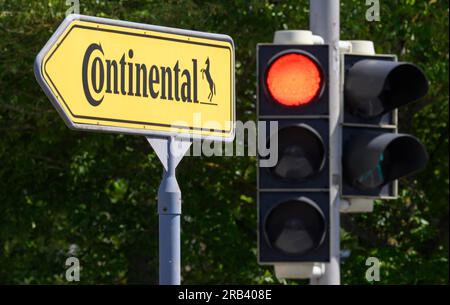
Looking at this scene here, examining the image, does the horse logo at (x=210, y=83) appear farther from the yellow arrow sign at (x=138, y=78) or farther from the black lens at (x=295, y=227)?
the black lens at (x=295, y=227)

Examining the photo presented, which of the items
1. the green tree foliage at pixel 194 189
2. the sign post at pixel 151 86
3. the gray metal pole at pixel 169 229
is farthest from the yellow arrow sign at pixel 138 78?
the green tree foliage at pixel 194 189

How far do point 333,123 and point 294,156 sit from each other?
1.02 feet

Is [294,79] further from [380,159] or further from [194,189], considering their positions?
[194,189]

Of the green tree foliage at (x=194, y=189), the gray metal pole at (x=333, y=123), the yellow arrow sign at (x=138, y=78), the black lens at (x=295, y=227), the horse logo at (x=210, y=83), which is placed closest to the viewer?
the black lens at (x=295, y=227)

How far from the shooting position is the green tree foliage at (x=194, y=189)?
16406mm

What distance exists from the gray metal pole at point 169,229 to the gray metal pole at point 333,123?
2.56 ft

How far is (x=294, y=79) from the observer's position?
6941 mm

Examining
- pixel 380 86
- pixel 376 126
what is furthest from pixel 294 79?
pixel 376 126

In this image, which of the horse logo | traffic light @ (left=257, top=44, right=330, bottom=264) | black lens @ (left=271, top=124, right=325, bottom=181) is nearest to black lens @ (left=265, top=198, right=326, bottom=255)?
traffic light @ (left=257, top=44, right=330, bottom=264)

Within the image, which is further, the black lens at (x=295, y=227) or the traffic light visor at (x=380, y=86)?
the traffic light visor at (x=380, y=86)

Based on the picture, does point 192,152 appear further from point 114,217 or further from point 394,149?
point 394,149

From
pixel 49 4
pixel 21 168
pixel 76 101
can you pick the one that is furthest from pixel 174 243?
pixel 21 168

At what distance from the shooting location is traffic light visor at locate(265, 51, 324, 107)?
691cm

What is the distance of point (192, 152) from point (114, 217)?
4.70 feet
